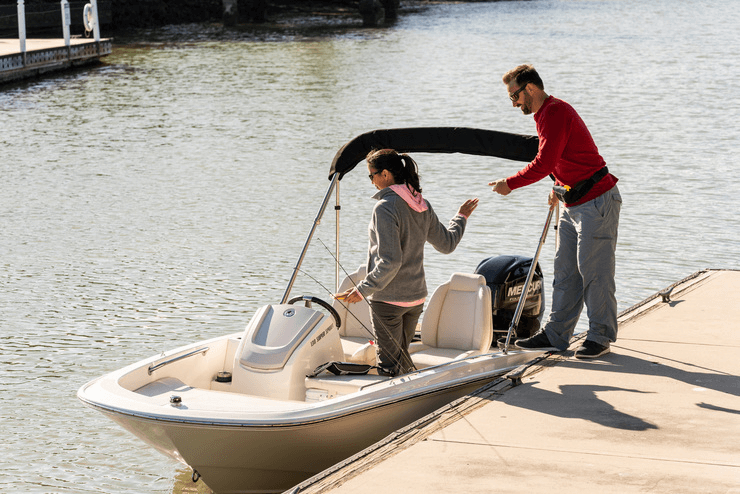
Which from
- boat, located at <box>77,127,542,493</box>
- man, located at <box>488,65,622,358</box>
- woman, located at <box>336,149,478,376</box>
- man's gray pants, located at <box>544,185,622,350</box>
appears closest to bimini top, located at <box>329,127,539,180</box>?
boat, located at <box>77,127,542,493</box>

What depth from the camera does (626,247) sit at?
11977 millimetres

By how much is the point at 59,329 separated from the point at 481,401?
5267mm

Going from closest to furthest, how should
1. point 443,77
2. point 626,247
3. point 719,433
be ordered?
1. point 719,433
2. point 626,247
3. point 443,77

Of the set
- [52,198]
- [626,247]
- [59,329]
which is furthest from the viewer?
[52,198]

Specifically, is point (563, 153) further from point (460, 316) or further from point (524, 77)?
point (460, 316)

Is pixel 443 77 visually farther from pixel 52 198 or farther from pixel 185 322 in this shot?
pixel 185 322

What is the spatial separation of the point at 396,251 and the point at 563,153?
1116mm

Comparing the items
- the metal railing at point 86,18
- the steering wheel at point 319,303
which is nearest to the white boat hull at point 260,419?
the steering wheel at point 319,303

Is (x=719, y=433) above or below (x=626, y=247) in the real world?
above

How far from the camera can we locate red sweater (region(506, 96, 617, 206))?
5234mm

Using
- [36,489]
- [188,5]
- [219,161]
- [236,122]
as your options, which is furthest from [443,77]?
[188,5]

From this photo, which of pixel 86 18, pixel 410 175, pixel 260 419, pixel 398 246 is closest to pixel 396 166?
pixel 410 175

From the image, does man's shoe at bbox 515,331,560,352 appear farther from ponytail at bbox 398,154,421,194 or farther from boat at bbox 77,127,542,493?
ponytail at bbox 398,154,421,194

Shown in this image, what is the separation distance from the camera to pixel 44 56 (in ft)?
98.6
